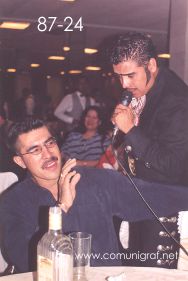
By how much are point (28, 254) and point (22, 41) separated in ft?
19.2

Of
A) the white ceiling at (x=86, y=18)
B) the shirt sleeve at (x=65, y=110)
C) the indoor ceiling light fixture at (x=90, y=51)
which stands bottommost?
the shirt sleeve at (x=65, y=110)

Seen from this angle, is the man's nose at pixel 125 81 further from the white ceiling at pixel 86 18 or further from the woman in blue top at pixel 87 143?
the woman in blue top at pixel 87 143

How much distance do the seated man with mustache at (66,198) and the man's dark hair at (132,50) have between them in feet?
1.56

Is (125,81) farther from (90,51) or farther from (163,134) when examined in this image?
(90,51)

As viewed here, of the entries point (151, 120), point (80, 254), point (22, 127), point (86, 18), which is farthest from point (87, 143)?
point (80, 254)

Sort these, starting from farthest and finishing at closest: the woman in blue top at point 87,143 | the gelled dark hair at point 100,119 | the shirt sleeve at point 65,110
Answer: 1. the shirt sleeve at point 65,110
2. the gelled dark hair at point 100,119
3. the woman in blue top at point 87,143

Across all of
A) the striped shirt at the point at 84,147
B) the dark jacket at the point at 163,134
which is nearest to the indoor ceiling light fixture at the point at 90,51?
the striped shirt at the point at 84,147

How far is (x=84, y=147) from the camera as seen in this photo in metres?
3.23

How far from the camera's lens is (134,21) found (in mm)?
5094

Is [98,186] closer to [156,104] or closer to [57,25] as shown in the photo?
[156,104]

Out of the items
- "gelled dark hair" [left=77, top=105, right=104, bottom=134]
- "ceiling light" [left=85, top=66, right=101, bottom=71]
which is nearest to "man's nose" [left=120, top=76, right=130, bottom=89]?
"gelled dark hair" [left=77, top=105, right=104, bottom=134]

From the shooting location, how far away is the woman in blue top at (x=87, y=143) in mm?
3191

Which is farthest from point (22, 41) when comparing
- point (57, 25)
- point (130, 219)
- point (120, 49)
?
point (130, 219)

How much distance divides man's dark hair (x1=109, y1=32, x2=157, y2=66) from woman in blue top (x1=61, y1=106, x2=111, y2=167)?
1.45 metres
